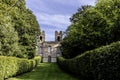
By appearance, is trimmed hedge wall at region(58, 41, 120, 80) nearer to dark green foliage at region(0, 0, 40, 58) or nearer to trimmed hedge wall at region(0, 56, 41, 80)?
trimmed hedge wall at region(0, 56, 41, 80)

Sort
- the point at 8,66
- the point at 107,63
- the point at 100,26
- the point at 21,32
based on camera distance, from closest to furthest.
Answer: the point at 107,63, the point at 8,66, the point at 100,26, the point at 21,32

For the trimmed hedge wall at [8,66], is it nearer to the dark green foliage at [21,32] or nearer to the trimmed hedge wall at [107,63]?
the trimmed hedge wall at [107,63]

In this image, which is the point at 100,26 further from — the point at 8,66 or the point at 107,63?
the point at 107,63

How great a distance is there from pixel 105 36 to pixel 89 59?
42.3 ft

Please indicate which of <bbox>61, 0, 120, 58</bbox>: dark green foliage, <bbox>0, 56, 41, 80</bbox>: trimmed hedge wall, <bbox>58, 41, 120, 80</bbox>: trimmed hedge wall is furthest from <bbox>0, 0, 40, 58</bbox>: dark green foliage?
<bbox>58, 41, 120, 80</bbox>: trimmed hedge wall

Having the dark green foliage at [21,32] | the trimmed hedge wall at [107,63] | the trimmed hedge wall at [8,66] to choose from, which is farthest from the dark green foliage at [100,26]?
the trimmed hedge wall at [107,63]

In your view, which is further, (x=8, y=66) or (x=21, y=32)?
(x=21, y=32)

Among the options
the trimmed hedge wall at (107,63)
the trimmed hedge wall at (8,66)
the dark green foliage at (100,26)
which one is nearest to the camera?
the trimmed hedge wall at (107,63)

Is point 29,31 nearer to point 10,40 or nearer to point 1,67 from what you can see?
point 10,40

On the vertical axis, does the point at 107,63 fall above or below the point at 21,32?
below

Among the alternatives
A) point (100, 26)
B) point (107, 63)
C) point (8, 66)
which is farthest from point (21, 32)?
point (107, 63)

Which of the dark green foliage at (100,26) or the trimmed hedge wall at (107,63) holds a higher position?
the dark green foliage at (100,26)

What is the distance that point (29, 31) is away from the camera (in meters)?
58.2

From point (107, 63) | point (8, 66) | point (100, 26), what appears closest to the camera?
point (107, 63)
